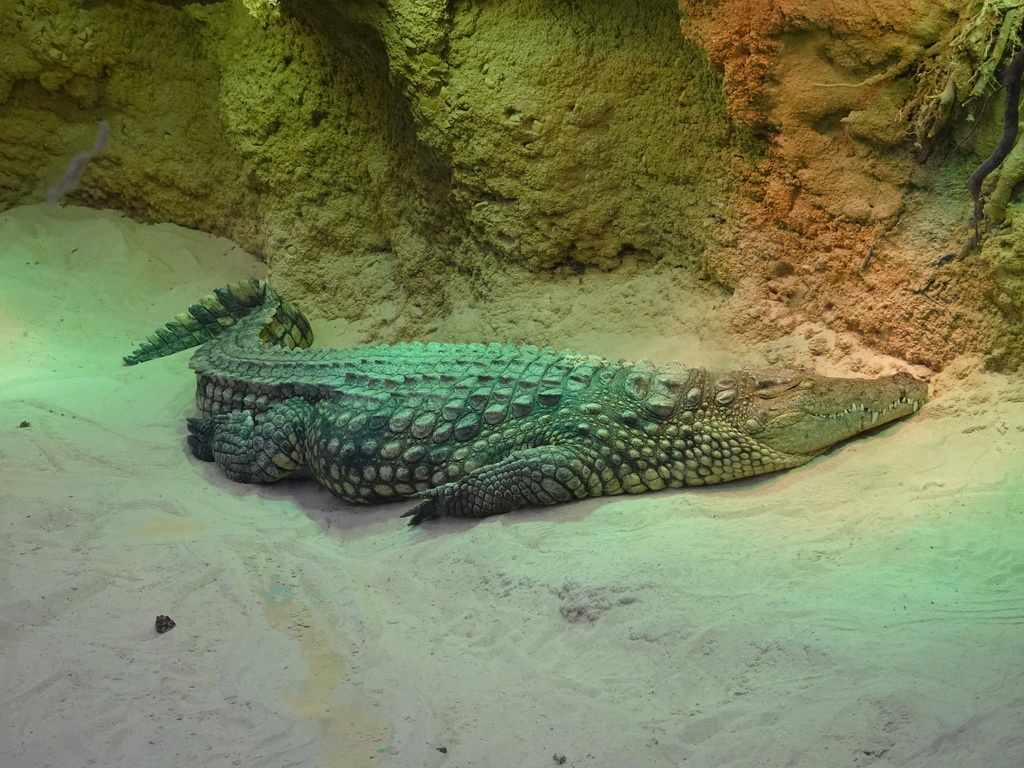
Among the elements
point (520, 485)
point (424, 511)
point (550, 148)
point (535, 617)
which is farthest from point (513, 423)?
point (550, 148)

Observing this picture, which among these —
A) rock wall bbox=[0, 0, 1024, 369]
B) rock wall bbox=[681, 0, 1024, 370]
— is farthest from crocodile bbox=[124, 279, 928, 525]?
rock wall bbox=[0, 0, 1024, 369]

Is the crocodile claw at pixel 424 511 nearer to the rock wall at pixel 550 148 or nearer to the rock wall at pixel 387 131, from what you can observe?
the rock wall at pixel 550 148

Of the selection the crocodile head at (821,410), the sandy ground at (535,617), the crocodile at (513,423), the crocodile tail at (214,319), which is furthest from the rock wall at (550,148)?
the sandy ground at (535,617)

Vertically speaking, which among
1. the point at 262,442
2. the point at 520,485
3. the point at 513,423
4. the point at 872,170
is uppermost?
the point at 872,170

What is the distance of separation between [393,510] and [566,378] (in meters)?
1.12

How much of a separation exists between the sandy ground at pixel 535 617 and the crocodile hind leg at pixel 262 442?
136mm

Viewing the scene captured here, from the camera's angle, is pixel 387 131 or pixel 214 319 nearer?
pixel 214 319

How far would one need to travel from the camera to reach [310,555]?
4324 mm

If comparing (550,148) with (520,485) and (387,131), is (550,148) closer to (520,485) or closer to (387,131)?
(387,131)

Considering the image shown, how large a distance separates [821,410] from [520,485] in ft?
4.75

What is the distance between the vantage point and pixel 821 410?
4367mm

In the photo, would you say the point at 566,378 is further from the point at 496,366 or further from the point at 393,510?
the point at 393,510

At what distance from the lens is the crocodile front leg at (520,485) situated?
438cm

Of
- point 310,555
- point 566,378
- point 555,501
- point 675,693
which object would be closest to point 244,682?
point 310,555
